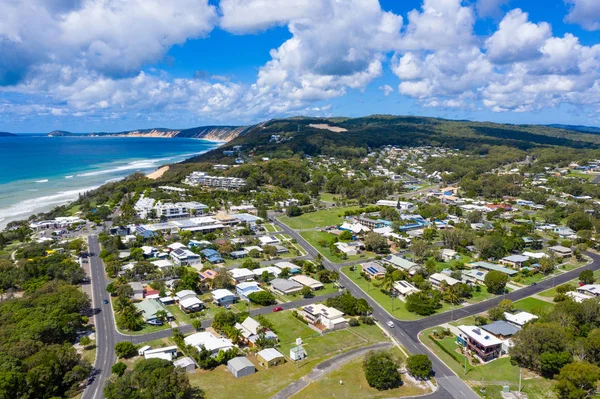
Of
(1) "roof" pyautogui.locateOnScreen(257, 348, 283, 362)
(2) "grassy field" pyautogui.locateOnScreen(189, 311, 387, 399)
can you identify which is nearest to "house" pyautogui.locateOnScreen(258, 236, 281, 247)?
(2) "grassy field" pyautogui.locateOnScreen(189, 311, 387, 399)

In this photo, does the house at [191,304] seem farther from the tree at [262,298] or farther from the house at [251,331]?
the house at [251,331]

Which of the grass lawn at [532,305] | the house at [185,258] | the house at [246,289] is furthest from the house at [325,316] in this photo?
the house at [185,258]

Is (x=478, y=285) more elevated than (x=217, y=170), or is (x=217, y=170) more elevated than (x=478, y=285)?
(x=217, y=170)

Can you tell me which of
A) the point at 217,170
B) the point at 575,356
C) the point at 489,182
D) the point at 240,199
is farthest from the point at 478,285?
the point at 217,170

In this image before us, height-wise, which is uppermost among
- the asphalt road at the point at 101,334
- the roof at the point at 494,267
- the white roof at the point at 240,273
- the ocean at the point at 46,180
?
the ocean at the point at 46,180

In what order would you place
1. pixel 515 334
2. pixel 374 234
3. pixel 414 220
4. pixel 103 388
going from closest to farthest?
pixel 103 388 → pixel 515 334 → pixel 374 234 → pixel 414 220

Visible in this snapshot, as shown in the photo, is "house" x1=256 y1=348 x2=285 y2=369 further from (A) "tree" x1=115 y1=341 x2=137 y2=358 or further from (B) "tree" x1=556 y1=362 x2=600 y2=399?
(B) "tree" x1=556 y1=362 x2=600 y2=399

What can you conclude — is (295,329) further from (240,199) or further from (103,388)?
(240,199)

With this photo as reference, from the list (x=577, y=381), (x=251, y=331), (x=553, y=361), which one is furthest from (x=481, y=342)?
(x=251, y=331)
